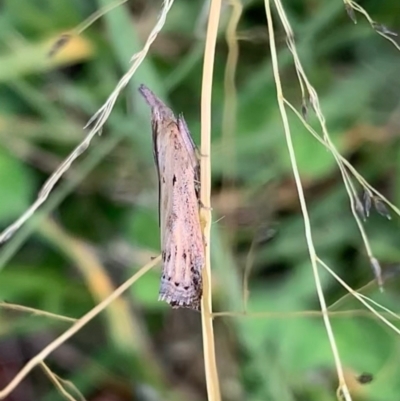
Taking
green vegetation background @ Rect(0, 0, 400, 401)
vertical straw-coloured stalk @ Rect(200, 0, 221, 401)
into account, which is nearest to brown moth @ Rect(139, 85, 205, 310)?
vertical straw-coloured stalk @ Rect(200, 0, 221, 401)

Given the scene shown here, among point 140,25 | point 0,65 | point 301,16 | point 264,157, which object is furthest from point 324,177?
point 0,65

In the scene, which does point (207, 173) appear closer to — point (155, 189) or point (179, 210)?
point (179, 210)

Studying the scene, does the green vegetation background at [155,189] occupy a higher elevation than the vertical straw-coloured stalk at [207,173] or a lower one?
higher

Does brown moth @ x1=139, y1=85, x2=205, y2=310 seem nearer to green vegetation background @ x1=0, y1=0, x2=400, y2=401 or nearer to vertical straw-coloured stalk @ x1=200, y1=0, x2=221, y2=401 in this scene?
vertical straw-coloured stalk @ x1=200, y1=0, x2=221, y2=401

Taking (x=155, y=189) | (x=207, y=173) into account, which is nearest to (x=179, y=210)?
(x=207, y=173)

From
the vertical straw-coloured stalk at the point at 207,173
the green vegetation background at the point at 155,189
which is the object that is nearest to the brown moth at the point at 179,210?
the vertical straw-coloured stalk at the point at 207,173

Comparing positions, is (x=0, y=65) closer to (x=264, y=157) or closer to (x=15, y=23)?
(x=15, y=23)

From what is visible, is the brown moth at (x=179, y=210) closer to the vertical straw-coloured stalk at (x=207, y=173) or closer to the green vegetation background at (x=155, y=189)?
the vertical straw-coloured stalk at (x=207, y=173)
